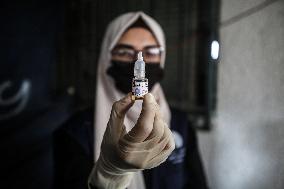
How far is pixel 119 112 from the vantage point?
71 centimetres

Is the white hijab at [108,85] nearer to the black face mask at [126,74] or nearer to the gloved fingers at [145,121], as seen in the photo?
the black face mask at [126,74]

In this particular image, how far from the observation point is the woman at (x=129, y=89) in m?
1.01

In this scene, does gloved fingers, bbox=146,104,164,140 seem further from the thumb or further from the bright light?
the bright light

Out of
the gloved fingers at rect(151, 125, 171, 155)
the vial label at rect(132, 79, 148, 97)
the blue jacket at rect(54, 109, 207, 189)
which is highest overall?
the vial label at rect(132, 79, 148, 97)

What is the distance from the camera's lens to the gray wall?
3.14 ft

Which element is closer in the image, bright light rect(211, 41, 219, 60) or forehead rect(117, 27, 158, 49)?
forehead rect(117, 27, 158, 49)

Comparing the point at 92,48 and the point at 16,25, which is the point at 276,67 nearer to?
the point at 92,48

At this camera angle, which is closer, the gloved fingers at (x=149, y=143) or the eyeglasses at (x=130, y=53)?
the gloved fingers at (x=149, y=143)

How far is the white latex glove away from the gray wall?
17.7 inches

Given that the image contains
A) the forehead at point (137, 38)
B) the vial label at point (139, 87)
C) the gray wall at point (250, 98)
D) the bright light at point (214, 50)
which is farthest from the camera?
the bright light at point (214, 50)

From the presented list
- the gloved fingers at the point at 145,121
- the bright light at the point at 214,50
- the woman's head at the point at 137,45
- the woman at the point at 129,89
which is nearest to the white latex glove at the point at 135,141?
the gloved fingers at the point at 145,121

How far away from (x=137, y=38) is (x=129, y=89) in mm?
204

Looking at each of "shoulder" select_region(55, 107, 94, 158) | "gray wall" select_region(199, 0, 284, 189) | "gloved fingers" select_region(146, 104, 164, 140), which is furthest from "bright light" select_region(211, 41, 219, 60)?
"gloved fingers" select_region(146, 104, 164, 140)

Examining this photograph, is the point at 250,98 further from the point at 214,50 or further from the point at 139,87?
the point at 139,87
